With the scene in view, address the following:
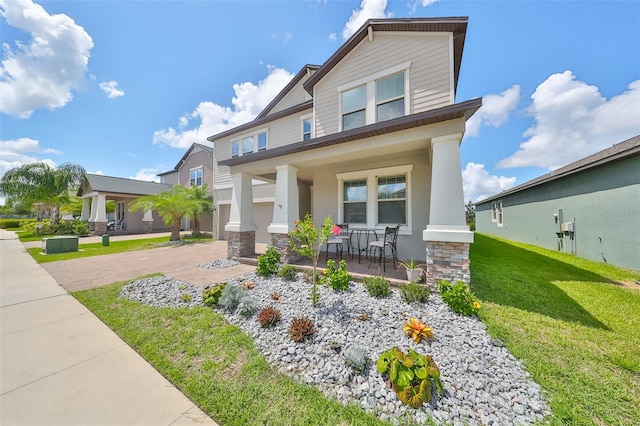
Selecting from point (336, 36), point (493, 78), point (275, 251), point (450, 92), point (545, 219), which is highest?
point (336, 36)

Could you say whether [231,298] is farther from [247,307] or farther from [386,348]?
[386,348]

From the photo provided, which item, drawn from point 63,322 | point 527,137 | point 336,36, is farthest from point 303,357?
point 527,137

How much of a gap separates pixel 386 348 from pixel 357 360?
24.3 inches

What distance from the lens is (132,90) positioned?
10.6 metres

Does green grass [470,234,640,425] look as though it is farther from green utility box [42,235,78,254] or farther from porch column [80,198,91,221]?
porch column [80,198,91,221]

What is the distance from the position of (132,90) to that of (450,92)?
13939mm

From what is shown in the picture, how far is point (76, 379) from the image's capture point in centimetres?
243

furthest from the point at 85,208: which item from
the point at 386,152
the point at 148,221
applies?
the point at 386,152

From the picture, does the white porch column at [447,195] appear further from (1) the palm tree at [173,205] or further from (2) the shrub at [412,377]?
A: (1) the palm tree at [173,205]

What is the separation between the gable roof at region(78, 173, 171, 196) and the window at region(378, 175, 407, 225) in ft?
70.2

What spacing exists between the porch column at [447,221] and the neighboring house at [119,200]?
23.1 meters

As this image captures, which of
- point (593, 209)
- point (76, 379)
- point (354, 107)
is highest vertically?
point (354, 107)

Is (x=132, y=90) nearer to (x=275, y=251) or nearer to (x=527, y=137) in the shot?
(x=275, y=251)

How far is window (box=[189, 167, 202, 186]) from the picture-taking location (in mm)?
17234
